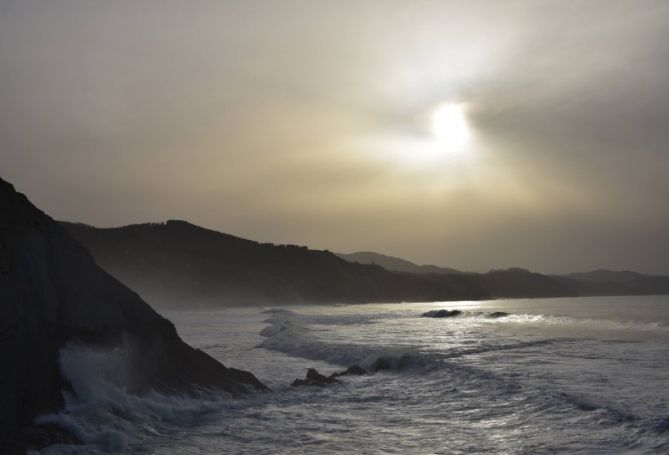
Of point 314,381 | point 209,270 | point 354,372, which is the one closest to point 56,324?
point 314,381

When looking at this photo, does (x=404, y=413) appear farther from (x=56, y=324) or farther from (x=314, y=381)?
(x=56, y=324)

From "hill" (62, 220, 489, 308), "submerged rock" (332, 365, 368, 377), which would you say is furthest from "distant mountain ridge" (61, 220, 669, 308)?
"submerged rock" (332, 365, 368, 377)

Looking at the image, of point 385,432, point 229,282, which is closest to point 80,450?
point 385,432

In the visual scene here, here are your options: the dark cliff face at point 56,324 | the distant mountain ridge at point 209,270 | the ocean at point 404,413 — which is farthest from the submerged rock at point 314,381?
the distant mountain ridge at point 209,270

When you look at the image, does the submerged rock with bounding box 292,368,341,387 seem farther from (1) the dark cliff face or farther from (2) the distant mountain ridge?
(2) the distant mountain ridge

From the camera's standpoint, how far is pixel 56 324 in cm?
1081

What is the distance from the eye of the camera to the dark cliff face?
9078 mm

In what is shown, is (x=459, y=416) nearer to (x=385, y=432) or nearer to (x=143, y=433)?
(x=385, y=432)

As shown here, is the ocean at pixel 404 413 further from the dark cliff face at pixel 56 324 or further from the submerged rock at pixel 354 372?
the submerged rock at pixel 354 372

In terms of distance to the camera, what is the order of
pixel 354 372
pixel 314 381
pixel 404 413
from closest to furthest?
pixel 404 413, pixel 314 381, pixel 354 372

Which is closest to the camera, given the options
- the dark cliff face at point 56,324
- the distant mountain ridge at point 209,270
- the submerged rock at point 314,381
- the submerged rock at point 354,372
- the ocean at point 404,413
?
the dark cliff face at point 56,324

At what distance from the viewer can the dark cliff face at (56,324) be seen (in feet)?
29.8

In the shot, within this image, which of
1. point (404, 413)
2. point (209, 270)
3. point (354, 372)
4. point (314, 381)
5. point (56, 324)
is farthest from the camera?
point (209, 270)

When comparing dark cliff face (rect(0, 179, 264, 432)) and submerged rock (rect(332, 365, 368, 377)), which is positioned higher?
dark cliff face (rect(0, 179, 264, 432))
